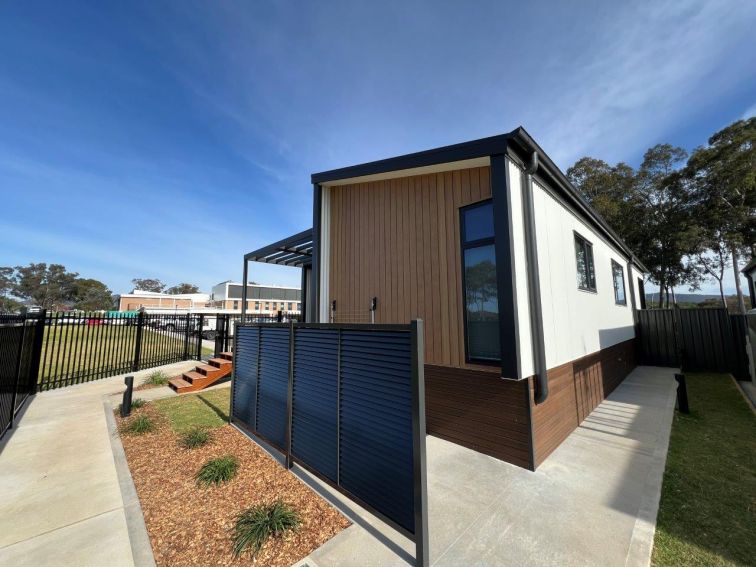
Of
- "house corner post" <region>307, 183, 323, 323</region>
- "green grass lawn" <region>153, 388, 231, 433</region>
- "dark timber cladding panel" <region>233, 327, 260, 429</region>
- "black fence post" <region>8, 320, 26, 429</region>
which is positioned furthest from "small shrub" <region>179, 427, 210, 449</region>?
"black fence post" <region>8, 320, 26, 429</region>

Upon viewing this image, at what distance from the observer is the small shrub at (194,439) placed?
172 inches

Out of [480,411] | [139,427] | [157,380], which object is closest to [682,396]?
[480,411]

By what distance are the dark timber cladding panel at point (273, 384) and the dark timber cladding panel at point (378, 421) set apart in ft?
4.48

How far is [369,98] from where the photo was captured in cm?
745

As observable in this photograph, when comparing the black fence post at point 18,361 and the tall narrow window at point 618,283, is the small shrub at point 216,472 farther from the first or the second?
the tall narrow window at point 618,283

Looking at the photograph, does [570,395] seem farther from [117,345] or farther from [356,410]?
[117,345]

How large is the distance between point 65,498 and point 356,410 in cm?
325

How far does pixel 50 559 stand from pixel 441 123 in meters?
9.41

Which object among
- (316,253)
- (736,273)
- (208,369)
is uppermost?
(736,273)

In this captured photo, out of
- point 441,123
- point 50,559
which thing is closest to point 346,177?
point 441,123

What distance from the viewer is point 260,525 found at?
2594 mm

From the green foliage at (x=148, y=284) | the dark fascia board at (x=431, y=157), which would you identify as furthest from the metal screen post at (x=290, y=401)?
the green foliage at (x=148, y=284)

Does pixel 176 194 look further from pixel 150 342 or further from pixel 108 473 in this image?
pixel 108 473

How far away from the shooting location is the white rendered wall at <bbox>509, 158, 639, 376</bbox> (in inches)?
152
